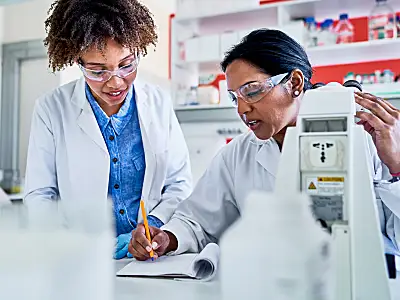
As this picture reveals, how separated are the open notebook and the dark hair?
51 centimetres

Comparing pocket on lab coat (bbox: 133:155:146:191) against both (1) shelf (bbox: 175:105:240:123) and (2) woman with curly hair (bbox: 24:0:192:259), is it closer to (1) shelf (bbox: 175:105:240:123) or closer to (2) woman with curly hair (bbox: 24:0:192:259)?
(2) woman with curly hair (bbox: 24:0:192:259)

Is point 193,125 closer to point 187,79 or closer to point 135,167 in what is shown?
point 187,79

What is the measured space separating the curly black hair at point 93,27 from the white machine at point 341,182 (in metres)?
0.87

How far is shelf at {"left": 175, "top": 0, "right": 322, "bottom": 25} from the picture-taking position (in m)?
3.09

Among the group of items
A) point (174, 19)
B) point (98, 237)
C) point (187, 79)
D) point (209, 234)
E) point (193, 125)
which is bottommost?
point (209, 234)

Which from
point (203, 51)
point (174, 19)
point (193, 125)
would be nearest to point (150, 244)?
point (193, 125)

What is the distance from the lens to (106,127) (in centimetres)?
147

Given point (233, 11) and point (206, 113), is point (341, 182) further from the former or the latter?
point (233, 11)

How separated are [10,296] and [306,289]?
0.25 m

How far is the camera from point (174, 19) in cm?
350

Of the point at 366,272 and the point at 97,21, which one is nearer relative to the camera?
the point at 366,272

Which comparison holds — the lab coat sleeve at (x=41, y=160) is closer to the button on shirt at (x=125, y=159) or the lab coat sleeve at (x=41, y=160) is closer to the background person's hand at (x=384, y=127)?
the button on shirt at (x=125, y=159)

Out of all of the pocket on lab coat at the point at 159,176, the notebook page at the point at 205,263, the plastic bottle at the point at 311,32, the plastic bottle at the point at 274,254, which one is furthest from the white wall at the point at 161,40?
the plastic bottle at the point at 274,254

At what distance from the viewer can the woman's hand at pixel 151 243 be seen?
1044 millimetres
